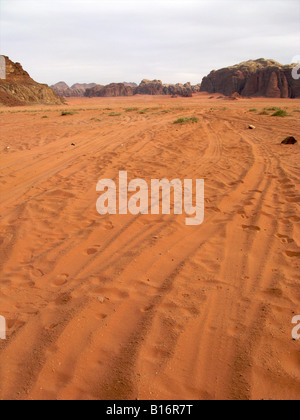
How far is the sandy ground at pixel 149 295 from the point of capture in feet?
5.85

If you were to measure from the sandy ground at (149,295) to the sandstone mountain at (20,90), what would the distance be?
3001cm

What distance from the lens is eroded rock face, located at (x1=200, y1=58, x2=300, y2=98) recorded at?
50281mm

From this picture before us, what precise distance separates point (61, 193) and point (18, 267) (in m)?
2.06

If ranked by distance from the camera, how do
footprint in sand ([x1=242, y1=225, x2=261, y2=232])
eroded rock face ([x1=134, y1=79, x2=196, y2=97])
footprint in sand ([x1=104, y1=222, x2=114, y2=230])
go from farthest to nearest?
1. eroded rock face ([x1=134, y1=79, x2=196, y2=97])
2. footprint in sand ([x1=104, y1=222, x2=114, y2=230])
3. footprint in sand ([x1=242, y1=225, x2=261, y2=232])

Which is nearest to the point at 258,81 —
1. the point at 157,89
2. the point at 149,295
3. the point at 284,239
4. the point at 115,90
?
the point at 157,89

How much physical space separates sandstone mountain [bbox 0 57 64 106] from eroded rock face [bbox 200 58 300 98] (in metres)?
33.6

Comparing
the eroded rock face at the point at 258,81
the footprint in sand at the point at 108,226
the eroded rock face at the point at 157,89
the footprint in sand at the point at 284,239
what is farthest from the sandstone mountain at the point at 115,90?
the footprint in sand at the point at 284,239

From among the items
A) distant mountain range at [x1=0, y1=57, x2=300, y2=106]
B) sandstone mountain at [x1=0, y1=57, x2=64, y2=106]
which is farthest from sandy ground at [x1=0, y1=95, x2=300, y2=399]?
distant mountain range at [x1=0, y1=57, x2=300, y2=106]

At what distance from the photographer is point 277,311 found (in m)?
2.31

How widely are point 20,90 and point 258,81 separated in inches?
1559

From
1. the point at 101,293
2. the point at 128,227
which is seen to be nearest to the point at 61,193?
the point at 128,227

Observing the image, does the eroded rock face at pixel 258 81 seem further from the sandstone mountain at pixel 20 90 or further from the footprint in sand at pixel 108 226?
the footprint in sand at pixel 108 226

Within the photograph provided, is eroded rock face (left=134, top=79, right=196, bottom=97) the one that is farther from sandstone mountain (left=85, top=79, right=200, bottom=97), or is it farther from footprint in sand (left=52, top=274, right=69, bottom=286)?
footprint in sand (left=52, top=274, right=69, bottom=286)
